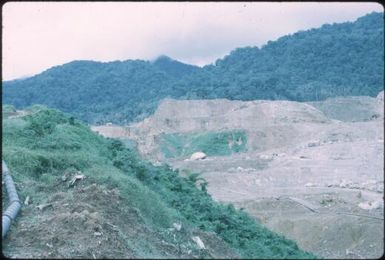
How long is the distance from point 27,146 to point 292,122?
39.3 m

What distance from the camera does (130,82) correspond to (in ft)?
320

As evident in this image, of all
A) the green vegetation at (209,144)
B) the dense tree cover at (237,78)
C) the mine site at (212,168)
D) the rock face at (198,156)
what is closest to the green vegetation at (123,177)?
the mine site at (212,168)

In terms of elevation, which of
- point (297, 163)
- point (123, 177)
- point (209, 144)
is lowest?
point (297, 163)

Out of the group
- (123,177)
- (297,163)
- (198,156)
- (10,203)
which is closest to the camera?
(10,203)

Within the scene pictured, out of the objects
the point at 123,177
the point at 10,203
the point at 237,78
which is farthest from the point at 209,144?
the point at 10,203

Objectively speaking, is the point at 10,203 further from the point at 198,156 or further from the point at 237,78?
the point at 237,78

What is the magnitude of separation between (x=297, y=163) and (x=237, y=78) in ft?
152

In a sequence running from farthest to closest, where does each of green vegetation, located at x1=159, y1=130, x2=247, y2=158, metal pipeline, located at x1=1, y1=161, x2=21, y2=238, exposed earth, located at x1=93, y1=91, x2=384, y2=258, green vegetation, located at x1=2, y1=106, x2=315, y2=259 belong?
green vegetation, located at x1=159, y1=130, x2=247, y2=158 → exposed earth, located at x1=93, y1=91, x2=384, y2=258 → green vegetation, located at x1=2, y1=106, x2=315, y2=259 → metal pipeline, located at x1=1, y1=161, x2=21, y2=238

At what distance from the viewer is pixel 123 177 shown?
9242mm

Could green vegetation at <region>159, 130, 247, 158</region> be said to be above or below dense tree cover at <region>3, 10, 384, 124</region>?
below

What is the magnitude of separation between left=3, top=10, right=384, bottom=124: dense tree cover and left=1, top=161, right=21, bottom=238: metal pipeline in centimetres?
5627

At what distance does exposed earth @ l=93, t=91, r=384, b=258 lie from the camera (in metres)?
16.7

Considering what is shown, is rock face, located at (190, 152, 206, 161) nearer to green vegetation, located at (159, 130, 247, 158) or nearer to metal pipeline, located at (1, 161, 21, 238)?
green vegetation, located at (159, 130, 247, 158)

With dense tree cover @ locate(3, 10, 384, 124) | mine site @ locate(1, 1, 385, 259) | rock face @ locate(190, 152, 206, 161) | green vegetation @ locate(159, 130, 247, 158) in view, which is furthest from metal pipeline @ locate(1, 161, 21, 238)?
dense tree cover @ locate(3, 10, 384, 124)
